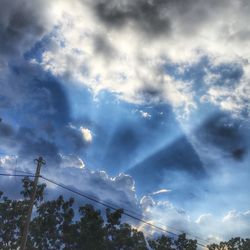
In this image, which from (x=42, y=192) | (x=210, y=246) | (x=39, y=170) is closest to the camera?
(x=39, y=170)

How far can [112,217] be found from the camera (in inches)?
2534

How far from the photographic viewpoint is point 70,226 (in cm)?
6431

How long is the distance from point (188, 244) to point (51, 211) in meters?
27.9

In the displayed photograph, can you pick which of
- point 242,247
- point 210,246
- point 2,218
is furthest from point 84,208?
point 242,247

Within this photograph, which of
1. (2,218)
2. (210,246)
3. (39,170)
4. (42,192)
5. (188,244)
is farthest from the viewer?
(210,246)

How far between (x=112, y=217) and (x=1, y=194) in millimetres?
20865

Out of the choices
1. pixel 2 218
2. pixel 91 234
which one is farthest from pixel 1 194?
pixel 91 234

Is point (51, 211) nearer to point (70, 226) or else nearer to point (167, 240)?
point (70, 226)

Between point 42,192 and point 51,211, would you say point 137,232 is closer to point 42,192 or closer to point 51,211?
point 51,211

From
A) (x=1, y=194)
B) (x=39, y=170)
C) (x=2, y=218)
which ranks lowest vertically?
(x=39, y=170)

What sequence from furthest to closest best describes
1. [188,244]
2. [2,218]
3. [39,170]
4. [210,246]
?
[210,246], [188,244], [2,218], [39,170]

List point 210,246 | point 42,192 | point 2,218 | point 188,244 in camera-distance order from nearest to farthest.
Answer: point 42,192 → point 2,218 → point 188,244 → point 210,246

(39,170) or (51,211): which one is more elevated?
(51,211)

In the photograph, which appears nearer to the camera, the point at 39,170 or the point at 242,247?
the point at 39,170
